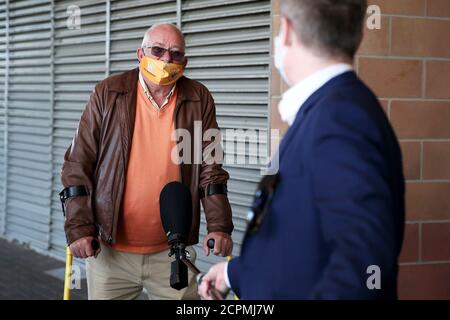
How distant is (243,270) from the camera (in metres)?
2.09

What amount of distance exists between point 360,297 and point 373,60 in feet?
9.58

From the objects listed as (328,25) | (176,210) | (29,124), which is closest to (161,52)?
(176,210)

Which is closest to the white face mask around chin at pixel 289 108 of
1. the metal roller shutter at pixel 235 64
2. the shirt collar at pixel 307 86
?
the shirt collar at pixel 307 86

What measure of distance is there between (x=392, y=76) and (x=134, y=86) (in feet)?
5.82

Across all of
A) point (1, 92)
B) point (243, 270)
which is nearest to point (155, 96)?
point (243, 270)

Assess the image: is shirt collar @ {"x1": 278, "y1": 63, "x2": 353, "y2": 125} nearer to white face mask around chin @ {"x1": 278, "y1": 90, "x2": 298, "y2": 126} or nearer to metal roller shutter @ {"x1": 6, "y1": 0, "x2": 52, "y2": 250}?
white face mask around chin @ {"x1": 278, "y1": 90, "x2": 298, "y2": 126}

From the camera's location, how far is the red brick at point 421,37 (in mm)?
4422

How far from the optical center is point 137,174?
11.8 ft

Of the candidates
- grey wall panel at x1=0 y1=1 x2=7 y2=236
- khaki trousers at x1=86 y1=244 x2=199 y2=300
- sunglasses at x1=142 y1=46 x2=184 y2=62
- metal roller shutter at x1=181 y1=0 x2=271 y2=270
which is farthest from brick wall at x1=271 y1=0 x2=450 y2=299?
grey wall panel at x1=0 y1=1 x2=7 y2=236

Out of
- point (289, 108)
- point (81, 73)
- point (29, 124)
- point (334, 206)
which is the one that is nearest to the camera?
point (334, 206)

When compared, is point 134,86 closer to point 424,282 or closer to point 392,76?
point 392,76
